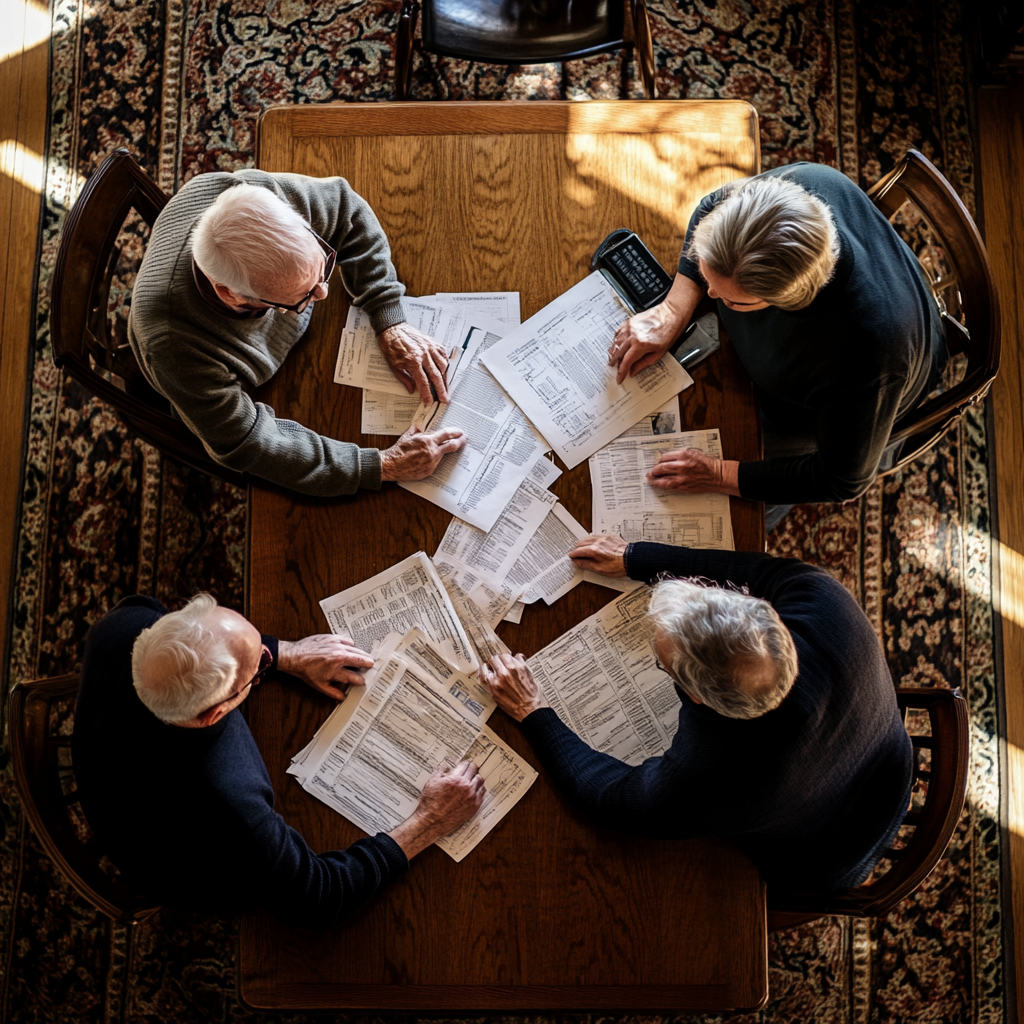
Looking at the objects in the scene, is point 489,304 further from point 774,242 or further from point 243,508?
point 243,508

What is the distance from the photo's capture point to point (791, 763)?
1.53 meters

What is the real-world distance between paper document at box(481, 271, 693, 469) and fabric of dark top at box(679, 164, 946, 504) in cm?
18

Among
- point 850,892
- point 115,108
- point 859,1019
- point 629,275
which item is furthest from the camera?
point 115,108

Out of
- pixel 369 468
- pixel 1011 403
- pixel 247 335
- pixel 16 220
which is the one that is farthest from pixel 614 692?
pixel 16 220

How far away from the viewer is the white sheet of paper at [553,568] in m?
1.73

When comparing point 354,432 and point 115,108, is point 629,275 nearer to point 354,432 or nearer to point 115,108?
point 354,432

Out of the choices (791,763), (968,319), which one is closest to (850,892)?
(791,763)

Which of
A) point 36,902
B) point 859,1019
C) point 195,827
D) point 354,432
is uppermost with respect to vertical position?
point 354,432

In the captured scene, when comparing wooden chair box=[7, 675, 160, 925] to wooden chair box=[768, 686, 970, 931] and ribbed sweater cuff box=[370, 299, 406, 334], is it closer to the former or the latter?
ribbed sweater cuff box=[370, 299, 406, 334]

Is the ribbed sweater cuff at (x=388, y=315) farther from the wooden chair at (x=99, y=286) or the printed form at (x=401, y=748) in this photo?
the printed form at (x=401, y=748)

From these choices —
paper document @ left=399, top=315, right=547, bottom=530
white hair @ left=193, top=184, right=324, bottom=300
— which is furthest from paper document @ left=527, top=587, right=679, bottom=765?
white hair @ left=193, top=184, right=324, bottom=300

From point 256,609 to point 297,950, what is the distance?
646mm

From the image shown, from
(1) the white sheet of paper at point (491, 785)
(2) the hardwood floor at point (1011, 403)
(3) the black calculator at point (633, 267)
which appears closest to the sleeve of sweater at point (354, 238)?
(3) the black calculator at point (633, 267)

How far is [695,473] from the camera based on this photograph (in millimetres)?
1717
